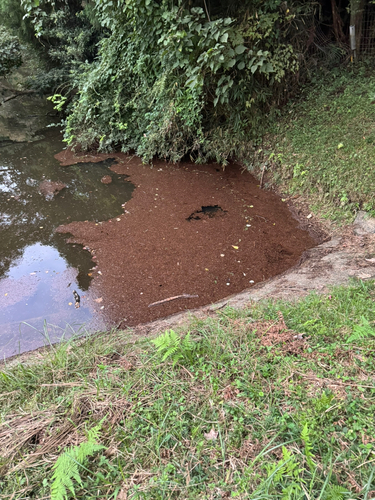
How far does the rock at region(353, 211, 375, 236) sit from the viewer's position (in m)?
4.05

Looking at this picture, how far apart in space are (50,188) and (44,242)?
6.29 feet

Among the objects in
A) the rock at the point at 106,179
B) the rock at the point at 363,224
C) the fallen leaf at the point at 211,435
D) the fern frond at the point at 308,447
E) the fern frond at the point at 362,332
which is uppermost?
the fern frond at the point at 362,332

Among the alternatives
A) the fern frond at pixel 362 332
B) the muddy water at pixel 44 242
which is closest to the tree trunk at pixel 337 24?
the muddy water at pixel 44 242

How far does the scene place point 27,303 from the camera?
372cm

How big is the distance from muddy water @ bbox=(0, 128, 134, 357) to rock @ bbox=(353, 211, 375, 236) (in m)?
3.38

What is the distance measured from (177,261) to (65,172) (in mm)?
4132

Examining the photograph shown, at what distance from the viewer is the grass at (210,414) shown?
4.82ft

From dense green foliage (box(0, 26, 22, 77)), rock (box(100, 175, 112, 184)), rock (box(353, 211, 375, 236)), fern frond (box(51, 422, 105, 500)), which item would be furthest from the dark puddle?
dense green foliage (box(0, 26, 22, 77))

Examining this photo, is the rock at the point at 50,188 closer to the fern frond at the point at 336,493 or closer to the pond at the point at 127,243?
the pond at the point at 127,243

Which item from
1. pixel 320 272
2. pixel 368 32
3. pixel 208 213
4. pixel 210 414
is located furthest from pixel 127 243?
pixel 368 32

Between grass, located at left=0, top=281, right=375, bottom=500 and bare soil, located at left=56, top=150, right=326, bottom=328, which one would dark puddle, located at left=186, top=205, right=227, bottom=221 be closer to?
bare soil, located at left=56, top=150, right=326, bottom=328

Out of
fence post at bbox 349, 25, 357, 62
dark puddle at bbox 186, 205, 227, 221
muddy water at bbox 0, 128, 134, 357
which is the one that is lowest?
muddy water at bbox 0, 128, 134, 357

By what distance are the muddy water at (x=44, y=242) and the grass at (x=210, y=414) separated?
2.65 feet

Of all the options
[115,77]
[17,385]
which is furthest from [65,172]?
[17,385]
